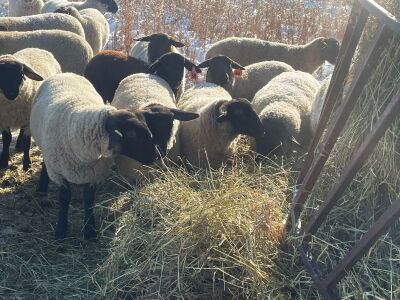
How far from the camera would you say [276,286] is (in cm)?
369

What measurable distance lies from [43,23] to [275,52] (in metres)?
4.02

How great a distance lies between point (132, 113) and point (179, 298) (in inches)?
63.0

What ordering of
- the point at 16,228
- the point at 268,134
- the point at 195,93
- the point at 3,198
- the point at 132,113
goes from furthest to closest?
1. the point at 195,93
2. the point at 268,134
3. the point at 3,198
4. the point at 16,228
5. the point at 132,113

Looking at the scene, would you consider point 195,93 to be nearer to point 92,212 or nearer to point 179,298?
point 92,212

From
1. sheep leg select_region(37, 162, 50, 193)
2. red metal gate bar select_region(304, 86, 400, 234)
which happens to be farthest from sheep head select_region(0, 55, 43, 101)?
red metal gate bar select_region(304, 86, 400, 234)

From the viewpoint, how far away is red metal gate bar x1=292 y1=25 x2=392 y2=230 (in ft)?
9.94

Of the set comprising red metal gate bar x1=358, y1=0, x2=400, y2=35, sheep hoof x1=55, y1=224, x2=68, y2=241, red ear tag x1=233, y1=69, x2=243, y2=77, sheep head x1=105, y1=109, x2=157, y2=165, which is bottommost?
sheep hoof x1=55, y1=224, x2=68, y2=241

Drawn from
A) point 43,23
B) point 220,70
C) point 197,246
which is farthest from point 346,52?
point 43,23

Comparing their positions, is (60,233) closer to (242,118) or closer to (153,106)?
(153,106)

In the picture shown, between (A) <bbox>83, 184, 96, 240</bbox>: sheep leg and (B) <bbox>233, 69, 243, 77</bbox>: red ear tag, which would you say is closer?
(A) <bbox>83, 184, 96, 240</bbox>: sheep leg

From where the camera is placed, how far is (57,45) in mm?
7531

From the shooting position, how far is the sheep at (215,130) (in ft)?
18.3

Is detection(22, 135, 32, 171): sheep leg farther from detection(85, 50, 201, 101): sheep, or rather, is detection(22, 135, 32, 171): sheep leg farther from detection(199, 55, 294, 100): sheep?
detection(199, 55, 294, 100): sheep

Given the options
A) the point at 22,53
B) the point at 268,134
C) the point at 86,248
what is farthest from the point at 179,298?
the point at 22,53
